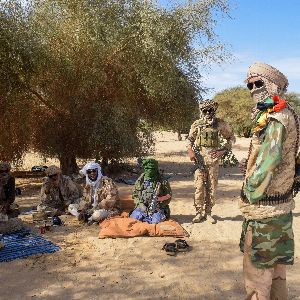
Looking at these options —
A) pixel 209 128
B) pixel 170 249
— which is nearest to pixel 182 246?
pixel 170 249

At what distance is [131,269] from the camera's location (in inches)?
203

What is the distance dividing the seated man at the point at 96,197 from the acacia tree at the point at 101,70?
444 cm

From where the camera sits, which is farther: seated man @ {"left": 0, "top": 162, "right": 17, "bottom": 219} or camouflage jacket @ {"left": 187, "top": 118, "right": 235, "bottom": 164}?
seated man @ {"left": 0, "top": 162, "right": 17, "bottom": 219}

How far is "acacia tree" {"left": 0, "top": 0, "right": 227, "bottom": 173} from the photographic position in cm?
1158

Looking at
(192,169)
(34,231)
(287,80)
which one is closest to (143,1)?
(192,169)

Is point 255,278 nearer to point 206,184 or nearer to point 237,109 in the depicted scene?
point 206,184

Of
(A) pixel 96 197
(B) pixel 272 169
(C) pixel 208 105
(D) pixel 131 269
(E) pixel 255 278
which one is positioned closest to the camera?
(B) pixel 272 169

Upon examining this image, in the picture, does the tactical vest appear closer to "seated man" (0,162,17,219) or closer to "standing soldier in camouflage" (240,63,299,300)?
"seated man" (0,162,17,219)

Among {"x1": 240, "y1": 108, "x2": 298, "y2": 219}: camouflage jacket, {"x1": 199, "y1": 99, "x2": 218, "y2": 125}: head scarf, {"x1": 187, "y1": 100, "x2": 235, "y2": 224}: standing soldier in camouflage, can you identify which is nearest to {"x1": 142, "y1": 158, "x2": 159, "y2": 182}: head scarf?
{"x1": 187, "y1": 100, "x2": 235, "y2": 224}: standing soldier in camouflage

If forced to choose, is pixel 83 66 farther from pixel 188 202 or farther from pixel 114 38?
pixel 188 202

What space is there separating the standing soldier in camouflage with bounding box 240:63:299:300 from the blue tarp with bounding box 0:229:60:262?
370 cm

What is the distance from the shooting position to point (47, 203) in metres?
8.08

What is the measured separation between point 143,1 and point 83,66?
120 inches

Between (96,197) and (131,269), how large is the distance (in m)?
2.54
